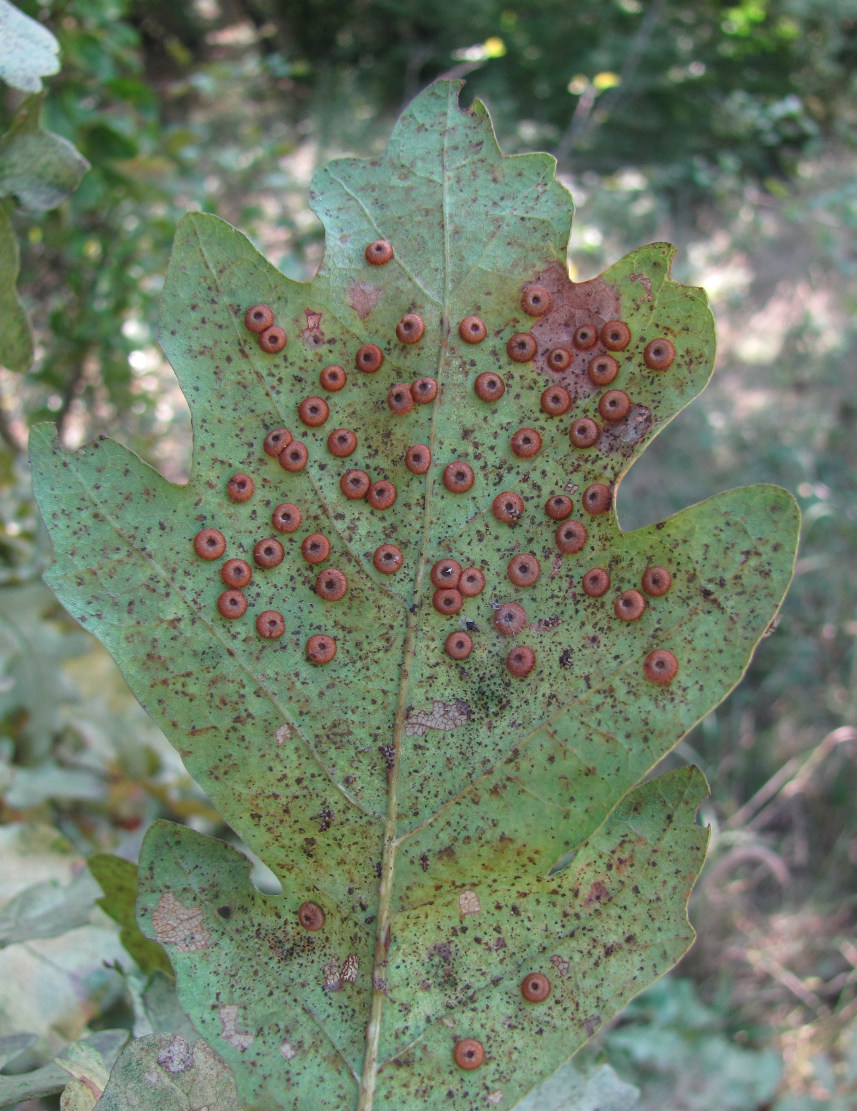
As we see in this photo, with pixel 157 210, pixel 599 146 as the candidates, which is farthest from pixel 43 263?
pixel 599 146

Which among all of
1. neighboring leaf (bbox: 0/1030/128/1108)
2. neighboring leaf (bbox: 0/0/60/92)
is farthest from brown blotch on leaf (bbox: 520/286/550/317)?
neighboring leaf (bbox: 0/1030/128/1108)

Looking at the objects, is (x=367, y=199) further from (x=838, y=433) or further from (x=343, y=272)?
(x=838, y=433)

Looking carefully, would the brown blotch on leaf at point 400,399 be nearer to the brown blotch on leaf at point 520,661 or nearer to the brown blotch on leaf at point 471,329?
the brown blotch on leaf at point 471,329

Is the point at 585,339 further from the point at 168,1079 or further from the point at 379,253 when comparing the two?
the point at 168,1079

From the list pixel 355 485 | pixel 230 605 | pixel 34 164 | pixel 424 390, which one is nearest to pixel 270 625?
pixel 230 605

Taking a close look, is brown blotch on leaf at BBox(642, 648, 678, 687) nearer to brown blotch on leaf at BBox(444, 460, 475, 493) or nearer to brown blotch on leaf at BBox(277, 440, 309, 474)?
brown blotch on leaf at BBox(444, 460, 475, 493)

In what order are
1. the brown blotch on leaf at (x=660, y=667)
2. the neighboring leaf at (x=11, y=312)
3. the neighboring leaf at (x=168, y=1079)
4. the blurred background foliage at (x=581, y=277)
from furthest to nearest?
the blurred background foliage at (x=581, y=277)
the neighboring leaf at (x=11, y=312)
the brown blotch on leaf at (x=660, y=667)
the neighboring leaf at (x=168, y=1079)

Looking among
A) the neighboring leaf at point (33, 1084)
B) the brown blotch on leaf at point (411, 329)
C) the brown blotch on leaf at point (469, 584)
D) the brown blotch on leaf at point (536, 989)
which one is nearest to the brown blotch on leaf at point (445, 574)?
the brown blotch on leaf at point (469, 584)
